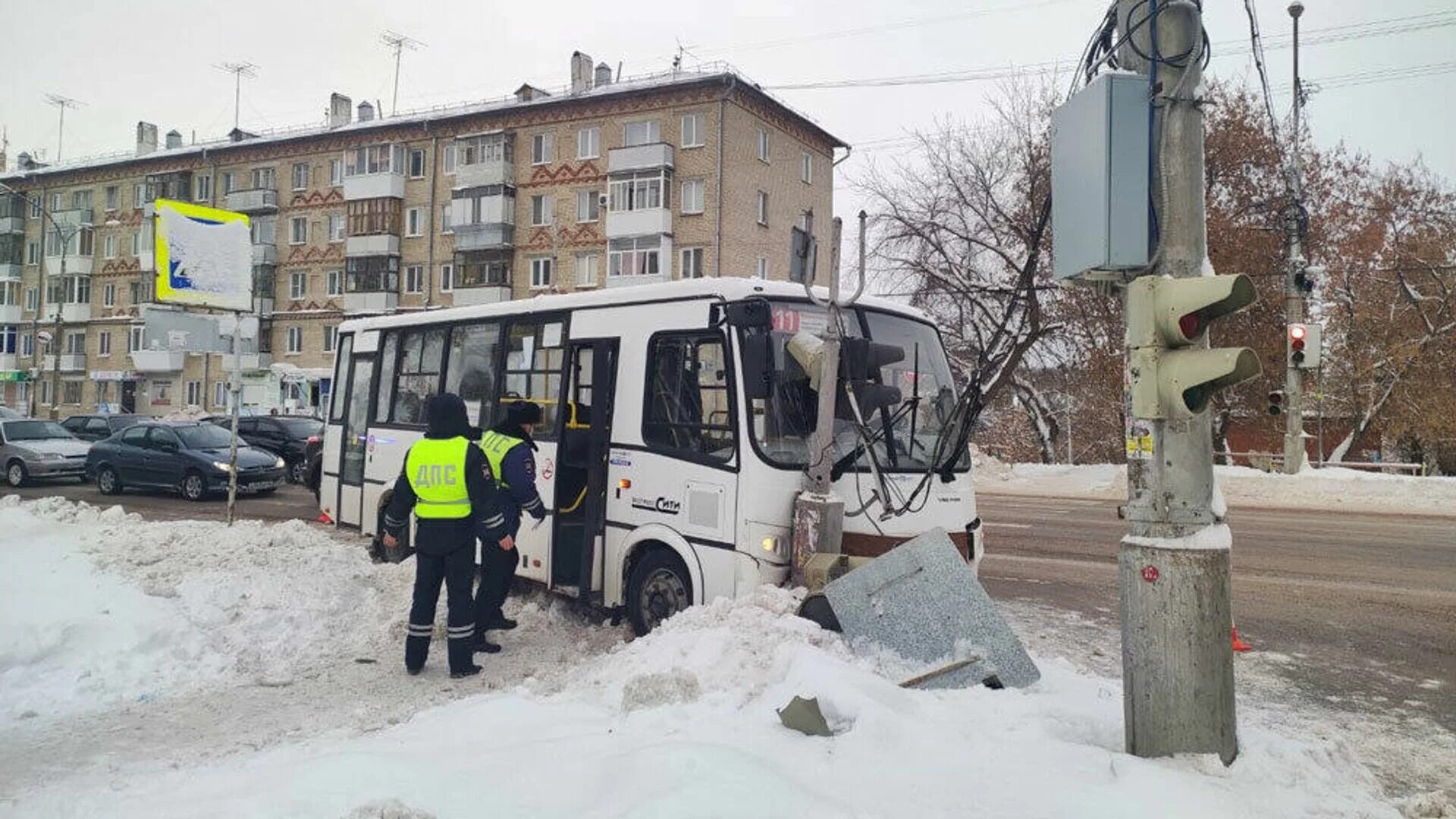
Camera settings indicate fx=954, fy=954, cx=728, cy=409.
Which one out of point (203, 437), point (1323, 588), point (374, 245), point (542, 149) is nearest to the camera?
point (1323, 588)

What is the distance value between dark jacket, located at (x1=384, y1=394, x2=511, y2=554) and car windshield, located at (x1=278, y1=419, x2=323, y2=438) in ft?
63.1

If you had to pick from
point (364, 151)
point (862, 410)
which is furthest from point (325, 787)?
point (364, 151)

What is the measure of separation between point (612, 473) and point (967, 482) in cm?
281

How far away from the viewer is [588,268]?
4519cm

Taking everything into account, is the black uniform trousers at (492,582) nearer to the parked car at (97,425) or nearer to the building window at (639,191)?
the parked car at (97,425)

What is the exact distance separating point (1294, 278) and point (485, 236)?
3549 centimetres

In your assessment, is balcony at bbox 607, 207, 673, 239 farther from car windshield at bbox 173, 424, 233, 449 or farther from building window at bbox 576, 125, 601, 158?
car windshield at bbox 173, 424, 233, 449

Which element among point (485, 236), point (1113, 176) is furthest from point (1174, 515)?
point (485, 236)

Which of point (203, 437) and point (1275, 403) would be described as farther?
point (203, 437)

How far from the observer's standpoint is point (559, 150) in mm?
45938

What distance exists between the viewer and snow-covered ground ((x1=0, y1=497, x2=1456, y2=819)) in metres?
3.69

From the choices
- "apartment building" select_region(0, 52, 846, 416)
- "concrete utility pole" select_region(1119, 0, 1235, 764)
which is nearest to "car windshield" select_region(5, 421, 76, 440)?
"apartment building" select_region(0, 52, 846, 416)

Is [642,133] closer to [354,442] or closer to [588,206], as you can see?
[588,206]

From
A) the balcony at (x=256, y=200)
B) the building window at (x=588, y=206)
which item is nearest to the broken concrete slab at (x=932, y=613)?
the building window at (x=588, y=206)
